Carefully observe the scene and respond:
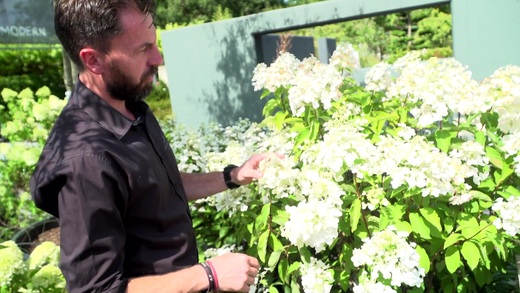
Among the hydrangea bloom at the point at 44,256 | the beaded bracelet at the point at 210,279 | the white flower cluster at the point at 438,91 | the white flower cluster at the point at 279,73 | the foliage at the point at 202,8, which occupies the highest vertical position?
the foliage at the point at 202,8

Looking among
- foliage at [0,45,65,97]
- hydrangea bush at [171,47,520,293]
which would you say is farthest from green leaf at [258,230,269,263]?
foliage at [0,45,65,97]

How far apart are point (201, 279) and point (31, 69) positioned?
14.5 meters

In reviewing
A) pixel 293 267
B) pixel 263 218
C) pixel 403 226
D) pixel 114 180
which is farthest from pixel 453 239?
pixel 114 180

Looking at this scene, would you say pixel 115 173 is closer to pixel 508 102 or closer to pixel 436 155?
pixel 436 155

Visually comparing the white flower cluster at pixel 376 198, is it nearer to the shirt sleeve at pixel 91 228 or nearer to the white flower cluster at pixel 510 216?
the white flower cluster at pixel 510 216

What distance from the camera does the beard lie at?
5.07 ft

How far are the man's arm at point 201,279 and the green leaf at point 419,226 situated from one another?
789 millimetres

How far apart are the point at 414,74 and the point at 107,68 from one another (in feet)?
4.90

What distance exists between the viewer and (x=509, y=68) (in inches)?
95.8

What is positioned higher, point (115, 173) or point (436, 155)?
point (115, 173)

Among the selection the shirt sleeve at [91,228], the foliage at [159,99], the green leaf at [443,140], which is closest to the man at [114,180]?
the shirt sleeve at [91,228]

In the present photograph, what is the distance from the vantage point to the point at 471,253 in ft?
6.82

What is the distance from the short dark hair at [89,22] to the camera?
4.84ft

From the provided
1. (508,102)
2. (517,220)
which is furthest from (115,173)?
(508,102)
